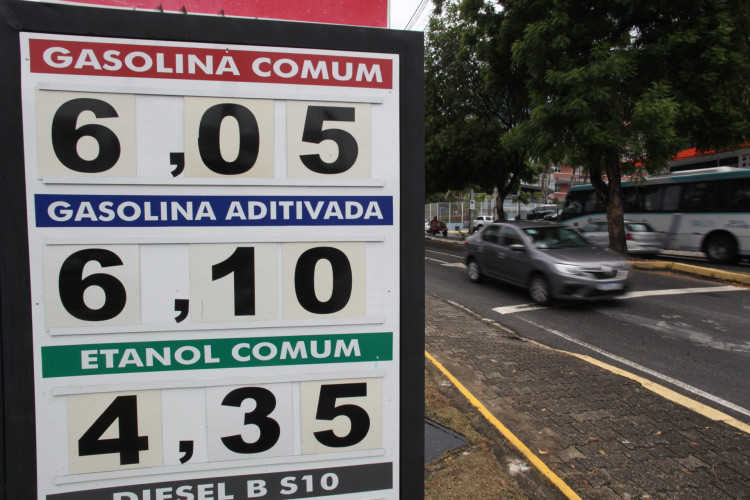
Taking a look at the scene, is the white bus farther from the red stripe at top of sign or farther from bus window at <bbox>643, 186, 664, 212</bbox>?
the red stripe at top of sign

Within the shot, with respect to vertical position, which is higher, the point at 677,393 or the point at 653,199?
the point at 653,199

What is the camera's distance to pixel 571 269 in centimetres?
855

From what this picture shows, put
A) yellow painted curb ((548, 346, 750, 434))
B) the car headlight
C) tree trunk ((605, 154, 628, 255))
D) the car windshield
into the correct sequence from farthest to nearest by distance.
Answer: tree trunk ((605, 154, 628, 255)) < the car windshield < the car headlight < yellow painted curb ((548, 346, 750, 434))

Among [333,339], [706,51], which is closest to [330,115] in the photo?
[333,339]

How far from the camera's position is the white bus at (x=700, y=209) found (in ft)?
48.0

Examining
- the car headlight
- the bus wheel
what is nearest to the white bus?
the bus wheel

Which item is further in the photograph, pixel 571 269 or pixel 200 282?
pixel 571 269

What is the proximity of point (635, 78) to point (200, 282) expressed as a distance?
15115mm

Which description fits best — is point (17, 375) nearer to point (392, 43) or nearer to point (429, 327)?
point (392, 43)

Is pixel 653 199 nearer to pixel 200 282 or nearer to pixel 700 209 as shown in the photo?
pixel 700 209

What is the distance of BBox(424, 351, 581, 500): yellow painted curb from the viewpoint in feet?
9.77

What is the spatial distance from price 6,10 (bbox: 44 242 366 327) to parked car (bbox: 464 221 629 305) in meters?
7.77

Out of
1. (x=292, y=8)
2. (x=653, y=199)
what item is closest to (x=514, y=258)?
(x=292, y=8)

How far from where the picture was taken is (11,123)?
1424 millimetres
